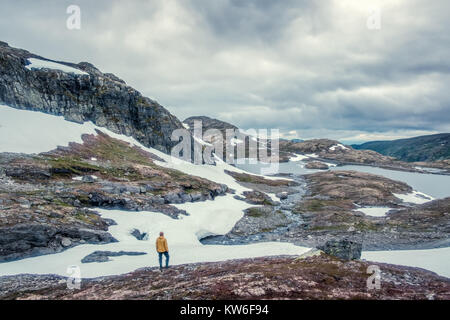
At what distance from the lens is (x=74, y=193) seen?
141ft

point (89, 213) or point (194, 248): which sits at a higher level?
point (89, 213)

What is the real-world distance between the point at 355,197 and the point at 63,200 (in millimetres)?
83798

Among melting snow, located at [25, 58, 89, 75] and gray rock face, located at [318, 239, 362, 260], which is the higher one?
melting snow, located at [25, 58, 89, 75]

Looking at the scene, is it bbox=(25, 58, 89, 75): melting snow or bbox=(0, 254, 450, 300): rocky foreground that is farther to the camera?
bbox=(25, 58, 89, 75): melting snow

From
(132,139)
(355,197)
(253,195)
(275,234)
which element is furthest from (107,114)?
(355,197)

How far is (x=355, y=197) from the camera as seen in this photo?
87.0 m

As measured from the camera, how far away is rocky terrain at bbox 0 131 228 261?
2848 cm

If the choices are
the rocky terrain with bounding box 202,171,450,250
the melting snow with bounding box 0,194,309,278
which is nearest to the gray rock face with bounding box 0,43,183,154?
the melting snow with bounding box 0,194,309,278

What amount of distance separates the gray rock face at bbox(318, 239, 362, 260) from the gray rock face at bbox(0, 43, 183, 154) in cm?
8860

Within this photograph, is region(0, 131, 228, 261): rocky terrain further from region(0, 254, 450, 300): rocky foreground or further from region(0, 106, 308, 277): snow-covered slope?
region(0, 254, 450, 300): rocky foreground

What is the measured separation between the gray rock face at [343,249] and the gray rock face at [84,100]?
88.6 meters

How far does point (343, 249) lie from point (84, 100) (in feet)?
322

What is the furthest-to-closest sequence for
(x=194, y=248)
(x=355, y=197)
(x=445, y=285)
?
1. (x=355, y=197)
2. (x=194, y=248)
3. (x=445, y=285)
